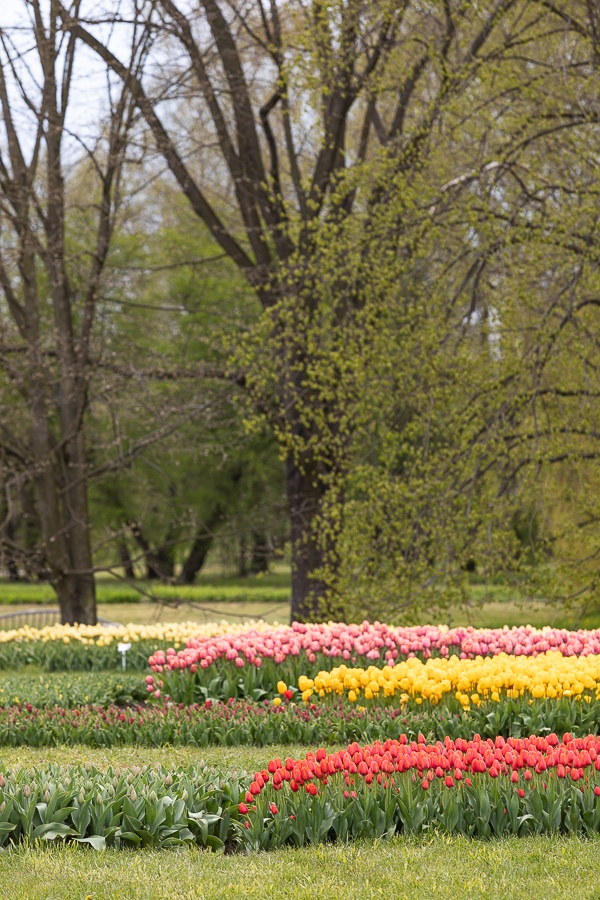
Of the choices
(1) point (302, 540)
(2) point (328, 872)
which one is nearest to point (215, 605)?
(1) point (302, 540)

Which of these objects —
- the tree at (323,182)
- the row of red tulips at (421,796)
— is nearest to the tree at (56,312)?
the tree at (323,182)

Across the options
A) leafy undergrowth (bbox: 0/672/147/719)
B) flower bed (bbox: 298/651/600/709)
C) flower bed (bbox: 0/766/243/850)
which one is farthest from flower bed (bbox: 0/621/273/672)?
flower bed (bbox: 0/766/243/850)

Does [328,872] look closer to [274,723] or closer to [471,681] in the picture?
[274,723]

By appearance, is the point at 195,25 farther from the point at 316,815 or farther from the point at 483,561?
the point at 316,815

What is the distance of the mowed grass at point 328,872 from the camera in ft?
12.2

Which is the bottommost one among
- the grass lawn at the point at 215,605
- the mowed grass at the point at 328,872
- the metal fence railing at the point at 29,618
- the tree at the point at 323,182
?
the grass lawn at the point at 215,605

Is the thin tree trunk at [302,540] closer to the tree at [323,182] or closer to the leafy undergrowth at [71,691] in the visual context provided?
the tree at [323,182]

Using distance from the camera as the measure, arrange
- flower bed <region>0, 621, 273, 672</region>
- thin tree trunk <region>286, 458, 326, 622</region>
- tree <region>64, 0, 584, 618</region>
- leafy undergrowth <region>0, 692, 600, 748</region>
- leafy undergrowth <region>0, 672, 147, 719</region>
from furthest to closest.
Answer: thin tree trunk <region>286, 458, 326, 622</region>
tree <region>64, 0, 584, 618</region>
flower bed <region>0, 621, 273, 672</region>
leafy undergrowth <region>0, 672, 147, 719</region>
leafy undergrowth <region>0, 692, 600, 748</region>

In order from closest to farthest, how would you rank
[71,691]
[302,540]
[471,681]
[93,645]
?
1. [471,681]
2. [71,691]
3. [93,645]
4. [302,540]

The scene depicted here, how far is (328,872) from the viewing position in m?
3.96

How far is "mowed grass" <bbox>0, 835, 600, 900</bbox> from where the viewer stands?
3715 mm

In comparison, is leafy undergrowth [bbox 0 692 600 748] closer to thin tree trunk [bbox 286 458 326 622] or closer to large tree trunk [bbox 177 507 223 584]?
thin tree trunk [bbox 286 458 326 622]

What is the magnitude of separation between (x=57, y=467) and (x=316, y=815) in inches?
430

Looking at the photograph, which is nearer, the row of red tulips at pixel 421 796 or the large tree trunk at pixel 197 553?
the row of red tulips at pixel 421 796
